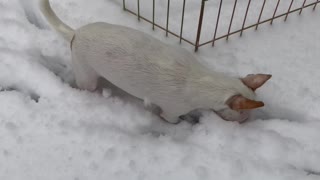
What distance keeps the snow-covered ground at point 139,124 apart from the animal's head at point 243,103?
71 mm

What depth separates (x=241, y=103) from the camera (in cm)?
129

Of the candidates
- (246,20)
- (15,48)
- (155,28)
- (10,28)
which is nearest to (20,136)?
(15,48)

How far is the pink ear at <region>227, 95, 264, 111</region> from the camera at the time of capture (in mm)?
1269

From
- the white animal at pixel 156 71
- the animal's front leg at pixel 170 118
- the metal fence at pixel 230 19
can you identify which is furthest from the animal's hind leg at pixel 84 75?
the metal fence at pixel 230 19

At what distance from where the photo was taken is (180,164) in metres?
1.46

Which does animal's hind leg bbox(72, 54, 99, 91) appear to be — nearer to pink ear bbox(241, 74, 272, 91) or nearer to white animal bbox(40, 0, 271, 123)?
white animal bbox(40, 0, 271, 123)

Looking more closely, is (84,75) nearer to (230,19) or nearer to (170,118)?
(170,118)

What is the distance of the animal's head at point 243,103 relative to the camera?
4.20 feet

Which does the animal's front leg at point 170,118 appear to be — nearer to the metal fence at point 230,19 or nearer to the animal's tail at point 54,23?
the metal fence at point 230,19

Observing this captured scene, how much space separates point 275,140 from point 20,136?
42.6 inches

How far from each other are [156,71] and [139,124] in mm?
319

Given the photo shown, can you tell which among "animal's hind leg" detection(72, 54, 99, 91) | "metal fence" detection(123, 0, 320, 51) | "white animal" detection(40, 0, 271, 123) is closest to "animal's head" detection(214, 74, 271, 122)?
"white animal" detection(40, 0, 271, 123)

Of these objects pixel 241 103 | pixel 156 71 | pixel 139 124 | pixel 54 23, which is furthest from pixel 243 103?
pixel 54 23

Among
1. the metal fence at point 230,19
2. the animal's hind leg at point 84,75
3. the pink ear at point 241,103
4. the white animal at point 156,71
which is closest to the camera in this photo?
the pink ear at point 241,103
